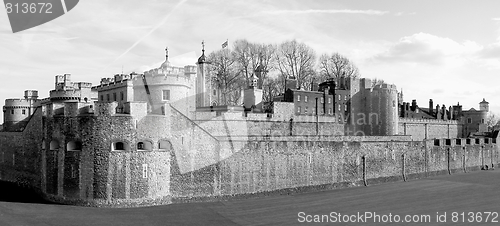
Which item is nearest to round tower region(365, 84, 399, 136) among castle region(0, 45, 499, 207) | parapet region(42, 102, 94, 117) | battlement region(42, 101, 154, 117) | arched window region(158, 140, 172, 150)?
castle region(0, 45, 499, 207)

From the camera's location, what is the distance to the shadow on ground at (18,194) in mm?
28578

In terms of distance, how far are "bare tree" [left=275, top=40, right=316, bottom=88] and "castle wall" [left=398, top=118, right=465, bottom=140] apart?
1623cm

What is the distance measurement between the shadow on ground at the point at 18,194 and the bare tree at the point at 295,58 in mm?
39377

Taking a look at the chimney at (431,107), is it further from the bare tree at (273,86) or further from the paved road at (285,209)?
the paved road at (285,209)

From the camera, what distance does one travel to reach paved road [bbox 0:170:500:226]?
23.4 m

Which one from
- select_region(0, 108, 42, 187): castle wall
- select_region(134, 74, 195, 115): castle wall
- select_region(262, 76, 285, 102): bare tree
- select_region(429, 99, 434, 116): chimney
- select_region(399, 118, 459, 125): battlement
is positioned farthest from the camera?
select_region(429, 99, 434, 116): chimney

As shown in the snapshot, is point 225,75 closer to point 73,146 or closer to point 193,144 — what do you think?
point 193,144

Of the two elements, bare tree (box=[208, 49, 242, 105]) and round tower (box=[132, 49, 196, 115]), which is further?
bare tree (box=[208, 49, 242, 105])

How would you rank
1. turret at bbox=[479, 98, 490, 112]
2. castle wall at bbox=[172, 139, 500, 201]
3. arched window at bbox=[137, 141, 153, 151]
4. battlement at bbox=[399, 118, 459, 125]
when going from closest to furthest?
arched window at bbox=[137, 141, 153, 151], castle wall at bbox=[172, 139, 500, 201], battlement at bbox=[399, 118, 459, 125], turret at bbox=[479, 98, 490, 112]

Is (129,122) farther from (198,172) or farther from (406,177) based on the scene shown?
(406,177)

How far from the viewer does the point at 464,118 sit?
83188 millimetres

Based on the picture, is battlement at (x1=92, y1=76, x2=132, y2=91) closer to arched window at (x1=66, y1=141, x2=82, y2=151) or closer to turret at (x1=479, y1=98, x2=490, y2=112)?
arched window at (x1=66, y1=141, x2=82, y2=151)

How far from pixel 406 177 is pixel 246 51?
1178 inches

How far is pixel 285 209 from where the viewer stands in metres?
26.9
